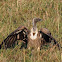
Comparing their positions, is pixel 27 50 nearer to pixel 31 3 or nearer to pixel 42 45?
pixel 42 45

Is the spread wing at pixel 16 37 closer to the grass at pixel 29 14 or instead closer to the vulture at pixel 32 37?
the vulture at pixel 32 37

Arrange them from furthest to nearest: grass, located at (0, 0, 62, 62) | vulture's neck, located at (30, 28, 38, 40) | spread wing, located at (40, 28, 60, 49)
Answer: grass, located at (0, 0, 62, 62) → vulture's neck, located at (30, 28, 38, 40) → spread wing, located at (40, 28, 60, 49)

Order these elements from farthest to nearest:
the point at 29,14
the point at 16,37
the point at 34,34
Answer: the point at 29,14 → the point at 16,37 → the point at 34,34

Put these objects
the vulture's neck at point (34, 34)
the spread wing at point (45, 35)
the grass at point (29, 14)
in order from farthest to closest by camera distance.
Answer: the grass at point (29, 14) < the vulture's neck at point (34, 34) < the spread wing at point (45, 35)

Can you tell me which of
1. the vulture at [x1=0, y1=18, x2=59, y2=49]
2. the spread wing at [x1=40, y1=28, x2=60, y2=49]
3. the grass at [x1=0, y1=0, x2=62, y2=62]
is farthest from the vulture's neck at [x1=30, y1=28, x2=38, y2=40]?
the grass at [x1=0, y1=0, x2=62, y2=62]

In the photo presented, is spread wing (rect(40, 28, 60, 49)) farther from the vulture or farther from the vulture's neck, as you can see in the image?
the vulture's neck

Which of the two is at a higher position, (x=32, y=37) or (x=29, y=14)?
(x=29, y=14)

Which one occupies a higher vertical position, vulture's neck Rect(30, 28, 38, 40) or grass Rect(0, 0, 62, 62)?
grass Rect(0, 0, 62, 62)

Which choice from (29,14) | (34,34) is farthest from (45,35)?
(29,14)

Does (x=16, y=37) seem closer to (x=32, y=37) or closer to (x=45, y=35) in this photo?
(x=32, y=37)

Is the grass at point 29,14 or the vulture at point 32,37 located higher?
the grass at point 29,14

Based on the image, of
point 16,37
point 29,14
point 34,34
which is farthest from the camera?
point 29,14

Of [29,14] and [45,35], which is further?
[29,14]

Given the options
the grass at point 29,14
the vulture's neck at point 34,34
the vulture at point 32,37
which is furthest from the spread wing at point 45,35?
the grass at point 29,14
